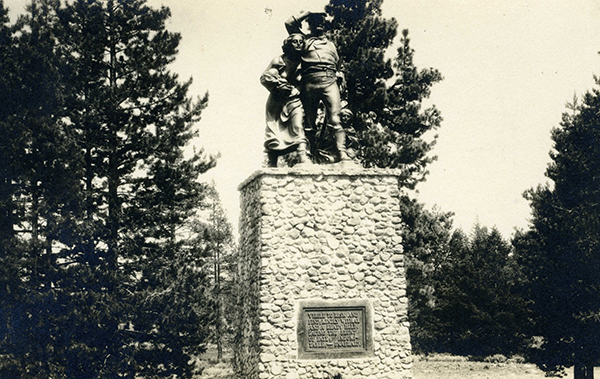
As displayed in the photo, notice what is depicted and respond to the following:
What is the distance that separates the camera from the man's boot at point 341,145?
10.2 meters

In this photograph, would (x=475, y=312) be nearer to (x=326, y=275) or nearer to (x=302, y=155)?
(x=326, y=275)

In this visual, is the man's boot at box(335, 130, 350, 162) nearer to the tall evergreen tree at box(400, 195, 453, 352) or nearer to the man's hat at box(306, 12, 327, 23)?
the man's hat at box(306, 12, 327, 23)

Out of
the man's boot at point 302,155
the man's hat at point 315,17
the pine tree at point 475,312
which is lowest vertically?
the pine tree at point 475,312

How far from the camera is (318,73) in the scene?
34.1ft

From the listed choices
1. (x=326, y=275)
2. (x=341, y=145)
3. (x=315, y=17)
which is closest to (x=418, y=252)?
(x=341, y=145)

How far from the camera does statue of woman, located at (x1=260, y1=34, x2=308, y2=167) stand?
10.4m

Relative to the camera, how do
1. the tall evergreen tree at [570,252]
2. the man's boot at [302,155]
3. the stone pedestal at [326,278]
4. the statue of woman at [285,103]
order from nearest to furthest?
the stone pedestal at [326,278] → the man's boot at [302,155] → the statue of woman at [285,103] → the tall evergreen tree at [570,252]

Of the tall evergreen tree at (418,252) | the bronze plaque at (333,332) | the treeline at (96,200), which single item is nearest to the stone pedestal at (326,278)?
the bronze plaque at (333,332)

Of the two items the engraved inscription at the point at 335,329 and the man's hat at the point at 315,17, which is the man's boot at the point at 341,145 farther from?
the engraved inscription at the point at 335,329

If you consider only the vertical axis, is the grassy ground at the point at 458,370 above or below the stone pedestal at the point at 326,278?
below

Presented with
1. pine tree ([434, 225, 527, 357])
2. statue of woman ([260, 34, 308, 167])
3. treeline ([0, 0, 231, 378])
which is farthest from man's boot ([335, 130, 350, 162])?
pine tree ([434, 225, 527, 357])

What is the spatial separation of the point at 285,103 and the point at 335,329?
386cm

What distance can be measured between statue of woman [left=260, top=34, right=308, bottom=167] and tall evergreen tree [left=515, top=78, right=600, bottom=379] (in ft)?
35.5

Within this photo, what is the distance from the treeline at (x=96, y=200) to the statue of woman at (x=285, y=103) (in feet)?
23.3
